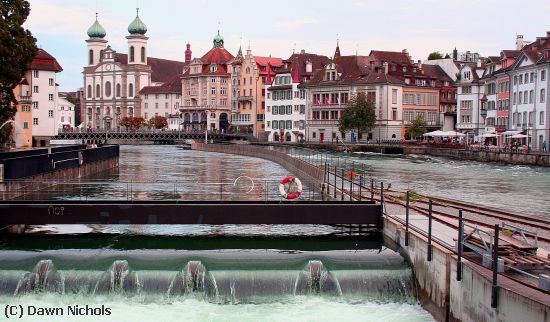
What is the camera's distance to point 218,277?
2209cm

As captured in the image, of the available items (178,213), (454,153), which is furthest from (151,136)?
(178,213)

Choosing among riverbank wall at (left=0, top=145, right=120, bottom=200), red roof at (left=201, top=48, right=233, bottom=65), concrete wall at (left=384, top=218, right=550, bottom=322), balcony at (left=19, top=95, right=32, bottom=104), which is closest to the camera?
concrete wall at (left=384, top=218, right=550, bottom=322)

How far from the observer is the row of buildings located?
92250 millimetres

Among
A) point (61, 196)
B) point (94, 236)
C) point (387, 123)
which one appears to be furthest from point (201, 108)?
point (94, 236)

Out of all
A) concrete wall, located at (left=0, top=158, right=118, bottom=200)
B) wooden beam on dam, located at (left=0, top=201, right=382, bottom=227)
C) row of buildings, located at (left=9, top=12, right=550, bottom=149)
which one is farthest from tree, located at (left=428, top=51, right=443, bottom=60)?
wooden beam on dam, located at (left=0, top=201, right=382, bottom=227)

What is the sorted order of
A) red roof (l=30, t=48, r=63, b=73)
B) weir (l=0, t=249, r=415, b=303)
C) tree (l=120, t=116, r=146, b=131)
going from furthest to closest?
tree (l=120, t=116, r=146, b=131)
red roof (l=30, t=48, r=63, b=73)
weir (l=0, t=249, r=415, b=303)

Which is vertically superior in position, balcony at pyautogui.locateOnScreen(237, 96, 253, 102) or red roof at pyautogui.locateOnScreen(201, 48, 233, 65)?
red roof at pyautogui.locateOnScreen(201, 48, 233, 65)

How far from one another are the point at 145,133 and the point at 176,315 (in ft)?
455

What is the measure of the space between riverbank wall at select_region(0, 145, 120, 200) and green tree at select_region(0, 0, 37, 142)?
3960mm

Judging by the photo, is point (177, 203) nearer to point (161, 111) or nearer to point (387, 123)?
point (387, 123)

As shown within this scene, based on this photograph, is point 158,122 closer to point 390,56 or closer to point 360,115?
point 390,56

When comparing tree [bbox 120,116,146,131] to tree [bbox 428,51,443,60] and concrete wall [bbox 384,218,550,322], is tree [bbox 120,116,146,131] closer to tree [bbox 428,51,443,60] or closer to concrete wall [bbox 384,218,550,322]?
tree [bbox 428,51,443,60]

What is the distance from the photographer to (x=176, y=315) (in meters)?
20.1

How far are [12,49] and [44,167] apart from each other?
8.23 metres
